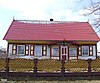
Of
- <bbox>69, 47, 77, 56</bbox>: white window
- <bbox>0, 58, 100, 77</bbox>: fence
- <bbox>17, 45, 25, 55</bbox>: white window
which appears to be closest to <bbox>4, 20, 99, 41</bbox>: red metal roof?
<bbox>17, 45, 25, 55</bbox>: white window

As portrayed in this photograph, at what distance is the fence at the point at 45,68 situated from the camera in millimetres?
15594

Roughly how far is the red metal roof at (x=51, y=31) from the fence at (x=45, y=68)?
1517 centimetres

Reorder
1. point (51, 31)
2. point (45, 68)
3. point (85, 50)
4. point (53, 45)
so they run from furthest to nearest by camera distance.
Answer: point (51, 31) → point (85, 50) → point (53, 45) → point (45, 68)

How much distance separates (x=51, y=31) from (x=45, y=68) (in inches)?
737

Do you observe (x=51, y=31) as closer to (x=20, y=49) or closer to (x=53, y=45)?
(x=53, y=45)

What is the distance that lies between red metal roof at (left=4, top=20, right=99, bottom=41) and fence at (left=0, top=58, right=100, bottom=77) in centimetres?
1517

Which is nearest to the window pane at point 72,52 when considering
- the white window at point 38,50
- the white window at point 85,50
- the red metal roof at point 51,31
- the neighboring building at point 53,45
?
the neighboring building at point 53,45

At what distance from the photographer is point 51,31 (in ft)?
113

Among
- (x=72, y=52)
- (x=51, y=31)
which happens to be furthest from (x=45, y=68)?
(x=51, y=31)

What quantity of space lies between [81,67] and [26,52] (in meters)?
16.3

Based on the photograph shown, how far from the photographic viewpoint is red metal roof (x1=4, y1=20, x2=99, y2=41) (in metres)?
32.1

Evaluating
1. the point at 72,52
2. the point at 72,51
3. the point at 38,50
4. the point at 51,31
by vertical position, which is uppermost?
the point at 51,31

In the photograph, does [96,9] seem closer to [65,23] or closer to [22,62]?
[22,62]

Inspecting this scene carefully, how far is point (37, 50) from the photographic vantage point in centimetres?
3180
